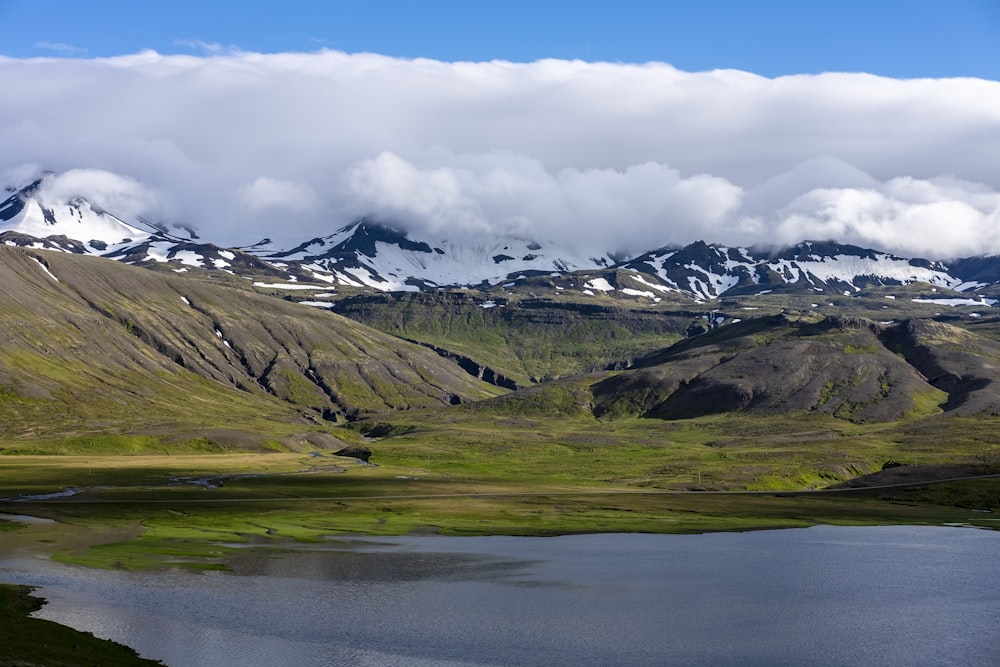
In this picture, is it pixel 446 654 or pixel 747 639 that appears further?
pixel 747 639

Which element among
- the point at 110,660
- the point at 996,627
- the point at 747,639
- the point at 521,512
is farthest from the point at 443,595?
the point at 521,512

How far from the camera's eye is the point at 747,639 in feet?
296

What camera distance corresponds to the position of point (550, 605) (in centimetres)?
10469

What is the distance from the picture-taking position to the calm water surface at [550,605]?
84125 millimetres

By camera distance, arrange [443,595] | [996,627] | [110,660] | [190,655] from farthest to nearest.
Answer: [443,595], [996,627], [190,655], [110,660]

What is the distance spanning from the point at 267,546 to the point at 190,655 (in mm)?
61255

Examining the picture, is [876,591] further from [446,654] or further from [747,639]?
[446,654]

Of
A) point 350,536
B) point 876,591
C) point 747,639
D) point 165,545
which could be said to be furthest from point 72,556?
point 876,591

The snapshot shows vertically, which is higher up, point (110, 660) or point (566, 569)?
point (110, 660)

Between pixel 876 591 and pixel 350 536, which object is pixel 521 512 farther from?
pixel 876 591

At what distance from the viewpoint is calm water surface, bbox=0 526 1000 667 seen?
8412 cm

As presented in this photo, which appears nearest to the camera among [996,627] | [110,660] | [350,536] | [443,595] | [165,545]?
[110,660]

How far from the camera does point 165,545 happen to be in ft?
450

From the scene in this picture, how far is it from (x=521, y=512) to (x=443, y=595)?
77570 millimetres
